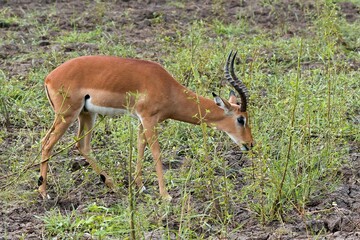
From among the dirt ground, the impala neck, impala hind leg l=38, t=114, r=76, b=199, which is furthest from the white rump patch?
the dirt ground

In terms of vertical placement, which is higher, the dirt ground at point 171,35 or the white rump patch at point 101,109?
the white rump patch at point 101,109

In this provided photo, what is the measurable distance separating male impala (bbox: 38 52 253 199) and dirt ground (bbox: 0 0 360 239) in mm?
399

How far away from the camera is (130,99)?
22.3 ft

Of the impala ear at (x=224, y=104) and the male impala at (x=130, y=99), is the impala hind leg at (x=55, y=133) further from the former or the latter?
the impala ear at (x=224, y=104)

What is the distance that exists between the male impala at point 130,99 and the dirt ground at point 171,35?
399 mm

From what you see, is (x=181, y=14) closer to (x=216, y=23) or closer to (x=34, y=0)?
(x=216, y=23)

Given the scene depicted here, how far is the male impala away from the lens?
260 inches

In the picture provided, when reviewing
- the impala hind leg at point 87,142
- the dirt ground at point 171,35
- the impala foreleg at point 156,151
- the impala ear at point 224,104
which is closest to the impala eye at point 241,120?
the impala ear at point 224,104

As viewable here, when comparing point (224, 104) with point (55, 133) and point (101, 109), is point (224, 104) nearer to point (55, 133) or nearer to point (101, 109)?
point (101, 109)

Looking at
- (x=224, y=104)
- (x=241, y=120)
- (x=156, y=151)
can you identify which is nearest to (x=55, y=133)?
(x=156, y=151)

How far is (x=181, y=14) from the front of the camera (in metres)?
11.8

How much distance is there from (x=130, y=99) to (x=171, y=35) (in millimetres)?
4113

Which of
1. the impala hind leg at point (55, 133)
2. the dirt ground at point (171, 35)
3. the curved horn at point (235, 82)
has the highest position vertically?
the curved horn at point (235, 82)

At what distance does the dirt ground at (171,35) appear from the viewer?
5.79 m
